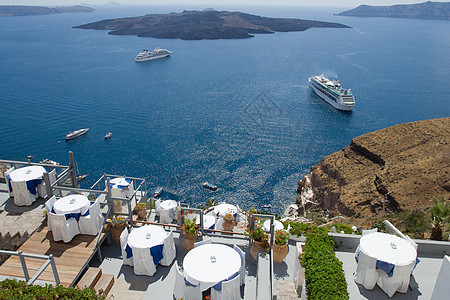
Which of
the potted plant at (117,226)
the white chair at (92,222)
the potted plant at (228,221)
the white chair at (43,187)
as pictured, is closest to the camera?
the white chair at (92,222)

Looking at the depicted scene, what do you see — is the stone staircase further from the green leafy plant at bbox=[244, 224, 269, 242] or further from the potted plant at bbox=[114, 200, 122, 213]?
the green leafy plant at bbox=[244, 224, 269, 242]

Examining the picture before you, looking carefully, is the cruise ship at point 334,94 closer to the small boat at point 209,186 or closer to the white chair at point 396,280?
the small boat at point 209,186

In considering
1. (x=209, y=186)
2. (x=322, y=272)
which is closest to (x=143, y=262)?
(x=322, y=272)

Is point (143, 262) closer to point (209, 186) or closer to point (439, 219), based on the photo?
point (439, 219)

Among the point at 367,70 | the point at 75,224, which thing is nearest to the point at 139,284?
the point at 75,224

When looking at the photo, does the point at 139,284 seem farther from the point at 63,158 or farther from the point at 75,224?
the point at 63,158

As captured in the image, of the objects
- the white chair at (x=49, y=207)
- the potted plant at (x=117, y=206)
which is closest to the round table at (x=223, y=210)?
the potted plant at (x=117, y=206)

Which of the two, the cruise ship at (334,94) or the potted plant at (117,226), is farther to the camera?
the cruise ship at (334,94)
